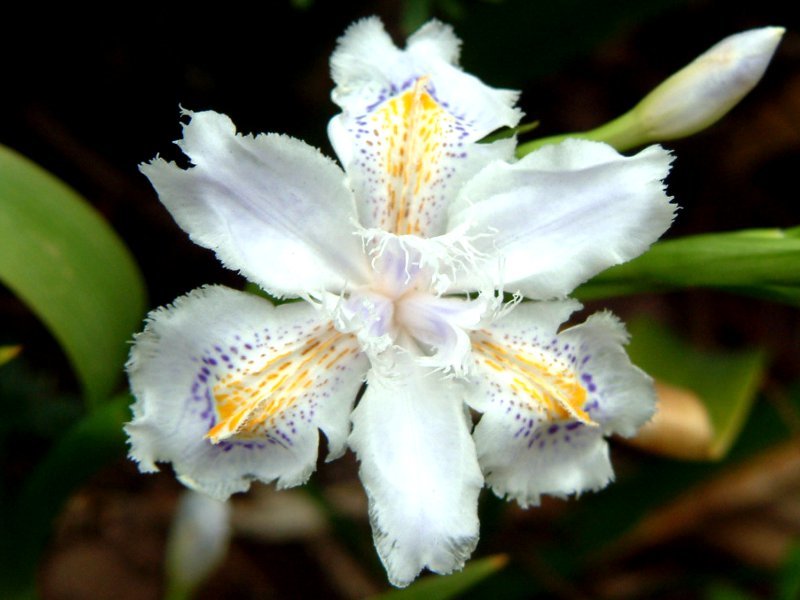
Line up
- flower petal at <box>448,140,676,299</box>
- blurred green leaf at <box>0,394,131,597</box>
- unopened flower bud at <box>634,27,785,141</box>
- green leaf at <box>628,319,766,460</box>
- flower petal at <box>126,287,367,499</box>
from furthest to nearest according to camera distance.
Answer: green leaf at <box>628,319,766,460</box> < blurred green leaf at <box>0,394,131,597</box> < unopened flower bud at <box>634,27,785,141</box> < flower petal at <box>448,140,676,299</box> < flower petal at <box>126,287,367,499</box>

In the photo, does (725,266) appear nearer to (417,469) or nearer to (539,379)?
(539,379)

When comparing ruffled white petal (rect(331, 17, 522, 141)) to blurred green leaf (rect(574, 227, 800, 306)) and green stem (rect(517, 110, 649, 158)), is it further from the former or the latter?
blurred green leaf (rect(574, 227, 800, 306))

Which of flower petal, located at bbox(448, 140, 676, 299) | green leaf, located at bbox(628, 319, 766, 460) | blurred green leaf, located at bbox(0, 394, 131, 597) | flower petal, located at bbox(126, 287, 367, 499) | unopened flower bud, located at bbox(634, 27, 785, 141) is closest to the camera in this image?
flower petal, located at bbox(126, 287, 367, 499)

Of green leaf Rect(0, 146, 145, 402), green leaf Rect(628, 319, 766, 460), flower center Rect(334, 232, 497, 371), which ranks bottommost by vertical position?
green leaf Rect(628, 319, 766, 460)

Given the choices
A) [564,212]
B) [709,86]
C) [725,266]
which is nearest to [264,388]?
[564,212]

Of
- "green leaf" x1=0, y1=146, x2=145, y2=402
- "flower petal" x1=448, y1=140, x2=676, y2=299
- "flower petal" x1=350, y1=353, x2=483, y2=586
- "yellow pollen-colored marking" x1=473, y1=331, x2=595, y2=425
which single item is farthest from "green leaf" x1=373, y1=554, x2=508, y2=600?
"green leaf" x1=0, y1=146, x2=145, y2=402

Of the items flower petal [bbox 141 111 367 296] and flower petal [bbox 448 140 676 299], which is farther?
flower petal [bbox 448 140 676 299]

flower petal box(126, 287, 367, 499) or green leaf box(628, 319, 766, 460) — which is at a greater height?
flower petal box(126, 287, 367, 499)

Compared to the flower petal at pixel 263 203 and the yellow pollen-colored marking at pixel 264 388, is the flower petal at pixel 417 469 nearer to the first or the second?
the yellow pollen-colored marking at pixel 264 388
